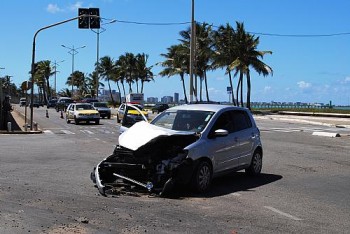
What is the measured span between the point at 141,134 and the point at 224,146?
70.0 inches

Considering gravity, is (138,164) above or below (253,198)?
above

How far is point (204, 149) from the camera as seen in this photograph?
30.1 ft

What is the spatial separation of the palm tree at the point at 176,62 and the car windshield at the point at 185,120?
5429 centimetres

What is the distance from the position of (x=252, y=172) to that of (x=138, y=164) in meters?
3.55

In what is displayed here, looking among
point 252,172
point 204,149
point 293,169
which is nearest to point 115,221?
point 204,149

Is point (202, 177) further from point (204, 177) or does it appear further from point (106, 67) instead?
point (106, 67)

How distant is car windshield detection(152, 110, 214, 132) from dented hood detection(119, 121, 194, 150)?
18.9 inches

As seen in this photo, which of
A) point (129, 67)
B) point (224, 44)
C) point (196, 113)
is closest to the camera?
point (196, 113)

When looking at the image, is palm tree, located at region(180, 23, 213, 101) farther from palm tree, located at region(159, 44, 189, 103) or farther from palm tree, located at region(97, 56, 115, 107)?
palm tree, located at region(97, 56, 115, 107)

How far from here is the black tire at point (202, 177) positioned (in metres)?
8.95

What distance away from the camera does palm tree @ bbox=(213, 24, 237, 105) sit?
59.9m

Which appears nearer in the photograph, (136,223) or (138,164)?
(136,223)

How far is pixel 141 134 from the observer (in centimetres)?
917

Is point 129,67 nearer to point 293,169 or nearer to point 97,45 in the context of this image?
point 97,45
